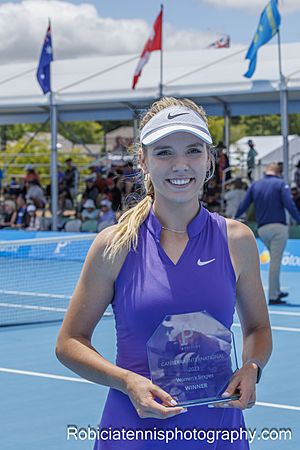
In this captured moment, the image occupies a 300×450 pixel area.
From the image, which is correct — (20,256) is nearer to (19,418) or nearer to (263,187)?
(263,187)

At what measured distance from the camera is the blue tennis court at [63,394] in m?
6.68

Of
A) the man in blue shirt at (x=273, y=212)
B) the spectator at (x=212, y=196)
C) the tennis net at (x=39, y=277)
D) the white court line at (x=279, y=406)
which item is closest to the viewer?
the white court line at (x=279, y=406)

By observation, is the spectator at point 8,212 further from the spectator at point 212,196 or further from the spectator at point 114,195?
the spectator at point 212,196

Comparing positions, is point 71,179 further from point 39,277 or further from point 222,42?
point 222,42

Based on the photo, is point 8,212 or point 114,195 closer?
point 114,195

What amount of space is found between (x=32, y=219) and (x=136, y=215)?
21.7m

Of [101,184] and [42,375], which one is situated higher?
[101,184]

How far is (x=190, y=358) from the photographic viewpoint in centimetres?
274

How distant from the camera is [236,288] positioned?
9.91 feet

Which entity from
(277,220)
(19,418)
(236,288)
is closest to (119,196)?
(277,220)

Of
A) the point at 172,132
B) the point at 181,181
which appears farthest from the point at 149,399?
the point at 172,132

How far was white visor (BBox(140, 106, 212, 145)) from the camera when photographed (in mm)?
2885

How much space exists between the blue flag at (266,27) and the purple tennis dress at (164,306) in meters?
16.3

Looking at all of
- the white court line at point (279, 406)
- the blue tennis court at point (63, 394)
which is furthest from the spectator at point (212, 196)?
the white court line at point (279, 406)
